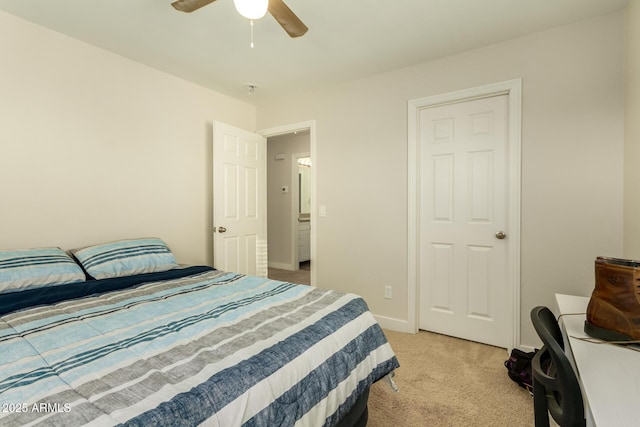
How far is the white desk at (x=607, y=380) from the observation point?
0.70 m

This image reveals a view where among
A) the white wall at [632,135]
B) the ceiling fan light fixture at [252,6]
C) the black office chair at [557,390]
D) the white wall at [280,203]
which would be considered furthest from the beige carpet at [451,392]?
the white wall at [280,203]

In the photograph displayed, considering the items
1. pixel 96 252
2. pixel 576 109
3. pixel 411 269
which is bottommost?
pixel 411 269

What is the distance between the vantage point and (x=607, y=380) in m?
0.84

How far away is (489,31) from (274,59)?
66.8 inches

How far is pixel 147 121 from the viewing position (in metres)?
2.81

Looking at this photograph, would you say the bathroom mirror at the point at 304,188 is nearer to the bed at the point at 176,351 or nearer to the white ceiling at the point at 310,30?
the white ceiling at the point at 310,30

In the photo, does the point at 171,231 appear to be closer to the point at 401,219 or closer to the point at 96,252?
the point at 96,252

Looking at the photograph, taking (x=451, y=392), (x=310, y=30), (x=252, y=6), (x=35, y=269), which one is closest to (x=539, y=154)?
(x=451, y=392)

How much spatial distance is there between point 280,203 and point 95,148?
353 centimetres

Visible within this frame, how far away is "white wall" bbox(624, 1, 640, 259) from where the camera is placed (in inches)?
67.1

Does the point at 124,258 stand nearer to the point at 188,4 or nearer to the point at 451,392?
the point at 188,4

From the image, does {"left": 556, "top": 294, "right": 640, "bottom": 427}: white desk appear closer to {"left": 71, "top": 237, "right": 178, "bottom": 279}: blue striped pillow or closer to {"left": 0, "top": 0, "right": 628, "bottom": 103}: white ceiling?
{"left": 0, "top": 0, "right": 628, "bottom": 103}: white ceiling

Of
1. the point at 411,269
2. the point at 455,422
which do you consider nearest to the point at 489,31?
the point at 411,269

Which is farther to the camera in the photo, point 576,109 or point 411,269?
point 411,269
